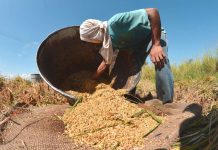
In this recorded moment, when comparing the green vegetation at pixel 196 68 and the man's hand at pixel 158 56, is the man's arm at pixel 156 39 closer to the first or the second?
the man's hand at pixel 158 56

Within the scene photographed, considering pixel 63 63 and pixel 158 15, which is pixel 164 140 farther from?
pixel 63 63

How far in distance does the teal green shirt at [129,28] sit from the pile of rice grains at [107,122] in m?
0.56

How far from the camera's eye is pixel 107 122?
282 cm

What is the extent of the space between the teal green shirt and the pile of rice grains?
0.56 meters

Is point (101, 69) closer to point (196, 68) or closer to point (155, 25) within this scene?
point (155, 25)

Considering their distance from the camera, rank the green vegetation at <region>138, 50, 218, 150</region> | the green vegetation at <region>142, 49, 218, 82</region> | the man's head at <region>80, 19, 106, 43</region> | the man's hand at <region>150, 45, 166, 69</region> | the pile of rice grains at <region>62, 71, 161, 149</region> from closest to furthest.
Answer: the green vegetation at <region>138, 50, 218, 150</region> → the pile of rice grains at <region>62, 71, 161, 149</region> → the man's hand at <region>150, 45, 166, 69</region> → the man's head at <region>80, 19, 106, 43</region> → the green vegetation at <region>142, 49, 218, 82</region>

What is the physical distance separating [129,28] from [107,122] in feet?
3.83

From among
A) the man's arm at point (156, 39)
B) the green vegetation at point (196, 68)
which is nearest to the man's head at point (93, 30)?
the man's arm at point (156, 39)

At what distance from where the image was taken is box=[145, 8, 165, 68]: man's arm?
10.4 ft

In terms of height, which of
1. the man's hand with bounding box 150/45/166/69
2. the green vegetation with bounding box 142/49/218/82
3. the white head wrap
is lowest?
the green vegetation with bounding box 142/49/218/82

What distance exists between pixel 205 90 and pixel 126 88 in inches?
42.8

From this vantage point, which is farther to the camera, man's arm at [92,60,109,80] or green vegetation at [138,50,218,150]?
man's arm at [92,60,109,80]

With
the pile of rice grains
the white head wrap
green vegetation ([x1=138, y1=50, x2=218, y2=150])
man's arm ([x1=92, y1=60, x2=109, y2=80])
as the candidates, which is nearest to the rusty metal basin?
man's arm ([x1=92, y1=60, x2=109, y2=80])

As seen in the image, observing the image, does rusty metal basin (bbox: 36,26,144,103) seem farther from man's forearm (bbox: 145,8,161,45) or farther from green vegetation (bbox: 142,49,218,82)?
green vegetation (bbox: 142,49,218,82)
